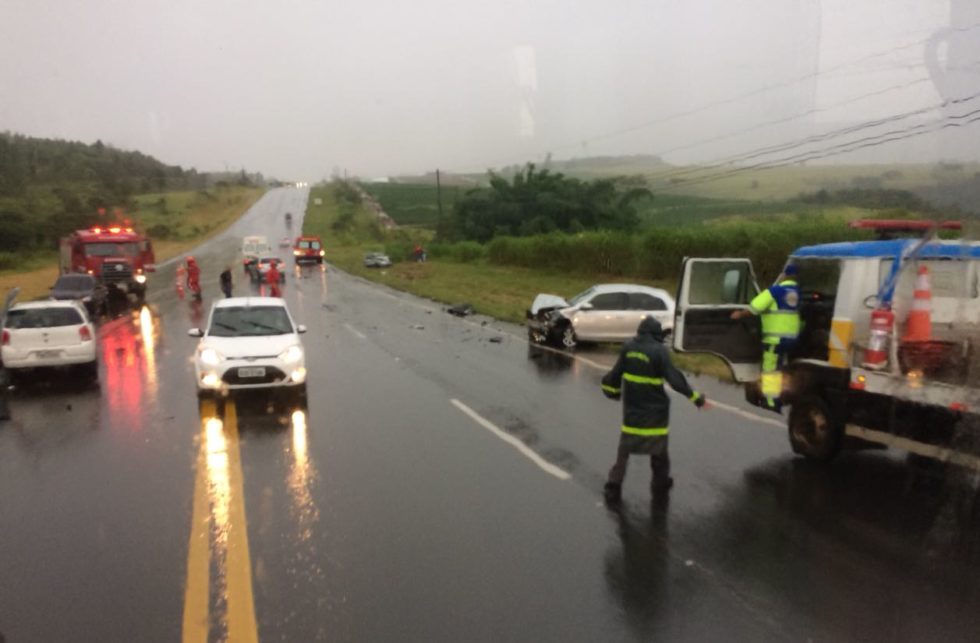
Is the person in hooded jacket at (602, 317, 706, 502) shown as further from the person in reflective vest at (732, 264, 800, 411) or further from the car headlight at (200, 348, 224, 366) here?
the car headlight at (200, 348, 224, 366)

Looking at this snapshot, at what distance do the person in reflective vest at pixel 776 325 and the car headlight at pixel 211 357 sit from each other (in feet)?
24.0

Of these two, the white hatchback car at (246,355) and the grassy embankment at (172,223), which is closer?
the white hatchback car at (246,355)

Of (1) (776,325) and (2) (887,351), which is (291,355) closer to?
(1) (776,325)

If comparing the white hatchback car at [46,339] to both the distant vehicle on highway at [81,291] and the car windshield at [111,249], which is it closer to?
the distant vehicle on highway at [81,291]

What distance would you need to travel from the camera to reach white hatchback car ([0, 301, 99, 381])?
1471 cm

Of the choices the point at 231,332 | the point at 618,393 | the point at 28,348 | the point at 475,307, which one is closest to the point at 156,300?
the point at 475,307

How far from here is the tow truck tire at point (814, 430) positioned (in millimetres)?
8070

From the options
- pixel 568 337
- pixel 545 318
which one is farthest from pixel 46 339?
pixel 568 337

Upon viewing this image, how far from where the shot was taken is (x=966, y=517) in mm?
6910

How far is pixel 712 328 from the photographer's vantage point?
9.47 meters

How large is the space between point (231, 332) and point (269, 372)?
1333 mm

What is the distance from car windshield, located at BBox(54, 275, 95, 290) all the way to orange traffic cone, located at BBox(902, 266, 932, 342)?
25.9 metres

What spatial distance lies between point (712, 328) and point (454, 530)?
4346 mm

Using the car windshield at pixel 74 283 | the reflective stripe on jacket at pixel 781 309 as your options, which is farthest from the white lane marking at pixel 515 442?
the car windshield at pixel 74 283
